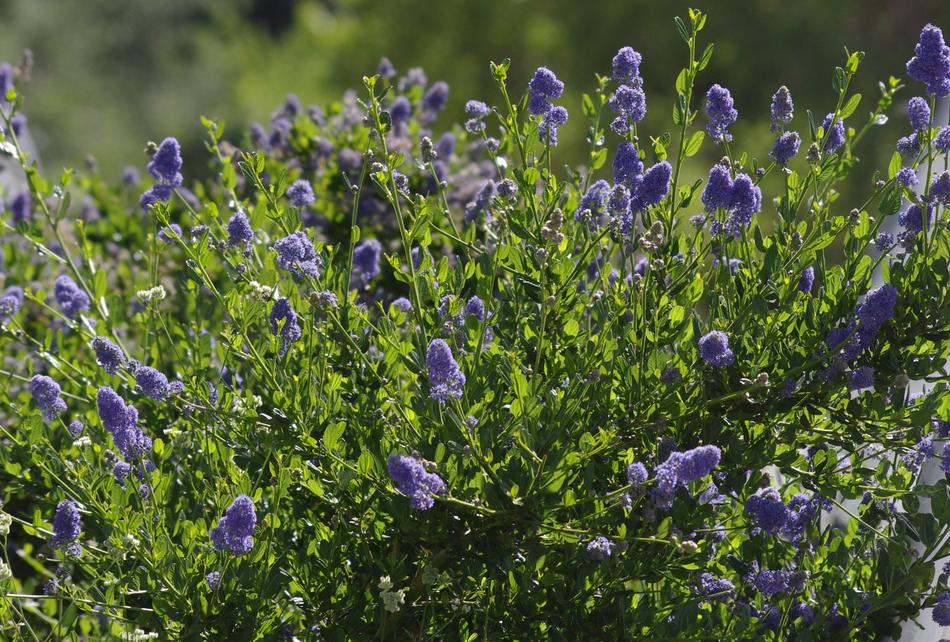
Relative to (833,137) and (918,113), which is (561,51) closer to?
(833,137)

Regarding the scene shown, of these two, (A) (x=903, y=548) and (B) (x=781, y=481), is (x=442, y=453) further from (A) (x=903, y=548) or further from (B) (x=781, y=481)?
(B) (x=781, y=481)

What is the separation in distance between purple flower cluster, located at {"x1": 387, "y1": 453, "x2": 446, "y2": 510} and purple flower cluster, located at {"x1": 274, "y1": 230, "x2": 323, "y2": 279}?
0.61m

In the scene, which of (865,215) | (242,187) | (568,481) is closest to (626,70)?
(865,215)

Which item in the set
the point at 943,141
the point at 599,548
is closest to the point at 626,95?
the point at 943,141

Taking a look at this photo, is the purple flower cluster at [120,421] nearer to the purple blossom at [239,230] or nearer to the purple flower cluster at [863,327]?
the purple blossom at [239,230]

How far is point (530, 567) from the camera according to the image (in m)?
2.44

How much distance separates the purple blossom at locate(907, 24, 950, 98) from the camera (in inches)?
98.1

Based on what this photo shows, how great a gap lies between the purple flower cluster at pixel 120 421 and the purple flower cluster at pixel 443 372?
78cm

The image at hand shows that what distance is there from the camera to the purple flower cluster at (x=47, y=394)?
8.97 ft

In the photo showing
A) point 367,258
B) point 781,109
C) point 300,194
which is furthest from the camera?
point 367,258

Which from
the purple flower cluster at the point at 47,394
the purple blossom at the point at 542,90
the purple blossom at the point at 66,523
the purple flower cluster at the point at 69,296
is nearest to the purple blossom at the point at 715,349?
the purple blossom at the point at 542,90

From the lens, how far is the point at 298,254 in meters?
2.57

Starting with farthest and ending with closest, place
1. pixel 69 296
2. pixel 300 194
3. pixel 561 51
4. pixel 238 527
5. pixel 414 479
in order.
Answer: pixel 561 51 < pixel 69 296 < pixel 300 194 < pixel 238 527 < pixel 414 479

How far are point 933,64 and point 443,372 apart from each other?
4.48 feet
